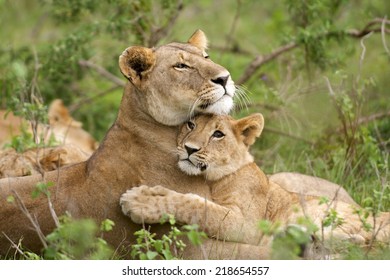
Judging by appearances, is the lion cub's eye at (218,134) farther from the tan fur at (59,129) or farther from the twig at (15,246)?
the tan fur at (59,129)

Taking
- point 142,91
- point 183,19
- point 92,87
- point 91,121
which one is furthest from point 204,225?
point 183,19

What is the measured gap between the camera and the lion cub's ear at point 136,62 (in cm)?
600

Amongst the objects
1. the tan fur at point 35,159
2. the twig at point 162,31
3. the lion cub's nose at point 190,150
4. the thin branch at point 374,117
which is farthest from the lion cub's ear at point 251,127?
the twig at point 162,31

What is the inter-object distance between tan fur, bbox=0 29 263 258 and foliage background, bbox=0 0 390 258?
0.90m

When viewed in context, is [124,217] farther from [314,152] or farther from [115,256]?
[314,152]

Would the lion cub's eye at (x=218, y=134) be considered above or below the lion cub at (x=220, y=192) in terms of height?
above

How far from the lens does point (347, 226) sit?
6070 millimetres

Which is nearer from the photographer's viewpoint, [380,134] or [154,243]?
[154,243]

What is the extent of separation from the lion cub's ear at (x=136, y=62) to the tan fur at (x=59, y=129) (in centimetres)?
236

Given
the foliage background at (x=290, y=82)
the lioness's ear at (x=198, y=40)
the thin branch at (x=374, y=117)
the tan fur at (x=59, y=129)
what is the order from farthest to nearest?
the tan fur at (x=59, y=129) < the thin branch at (x=374, y=117) < the foliage background at (x=290, y=82) < the lioness's ear at (x=198, y=40)

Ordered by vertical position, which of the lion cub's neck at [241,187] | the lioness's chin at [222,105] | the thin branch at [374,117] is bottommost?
the lion cub's neck at [241,187]

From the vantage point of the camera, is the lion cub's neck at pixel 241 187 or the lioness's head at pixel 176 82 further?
the lion cub's neck at pixel 241 187

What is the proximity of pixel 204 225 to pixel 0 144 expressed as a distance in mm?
3205

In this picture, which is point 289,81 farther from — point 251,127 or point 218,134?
point 218,134
